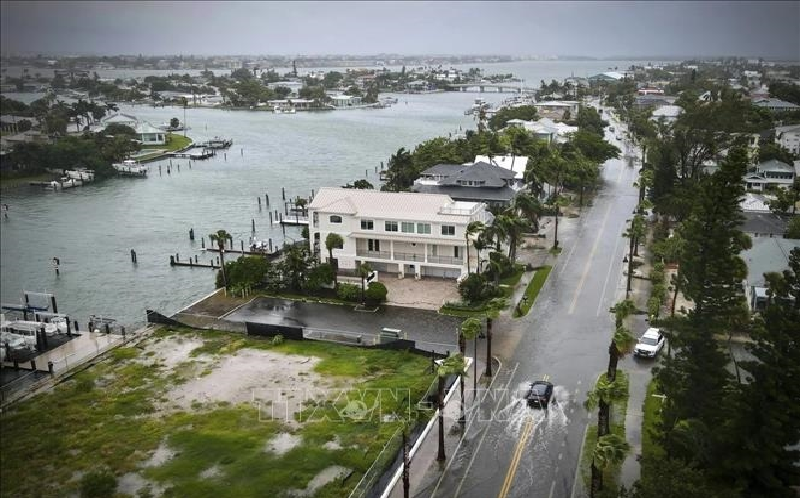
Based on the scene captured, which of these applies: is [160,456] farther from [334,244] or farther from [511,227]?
[511,227]

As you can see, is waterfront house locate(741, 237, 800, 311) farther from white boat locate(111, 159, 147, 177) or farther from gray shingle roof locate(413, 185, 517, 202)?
white boat locate(111, 159, 147, 177)

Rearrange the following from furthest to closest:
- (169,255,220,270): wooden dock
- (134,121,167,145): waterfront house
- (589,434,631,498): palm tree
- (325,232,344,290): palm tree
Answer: (134,121,167,145): waterfront house, (169,255,220,270): wooden dock, (325,232,344,290): palm tree, (589,434,631,498): palm tree

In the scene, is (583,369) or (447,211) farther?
(447,211)

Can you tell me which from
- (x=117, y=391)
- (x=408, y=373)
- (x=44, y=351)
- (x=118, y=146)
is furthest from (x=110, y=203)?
(x=408, y=373)

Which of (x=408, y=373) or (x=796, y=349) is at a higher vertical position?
(x=796, y=349)

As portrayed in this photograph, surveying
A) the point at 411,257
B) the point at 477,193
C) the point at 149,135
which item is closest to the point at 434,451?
the point at 411,257

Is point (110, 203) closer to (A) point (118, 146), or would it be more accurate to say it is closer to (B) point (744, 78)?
(A) point (118, 146)

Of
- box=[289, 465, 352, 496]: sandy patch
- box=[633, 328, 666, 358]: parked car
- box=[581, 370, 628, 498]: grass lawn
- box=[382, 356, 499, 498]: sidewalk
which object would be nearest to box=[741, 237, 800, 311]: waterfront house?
box=[633, 328, 666, 358]: parked car
